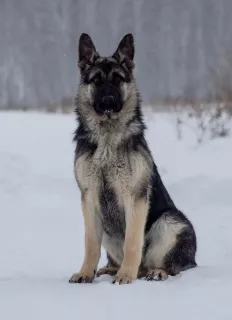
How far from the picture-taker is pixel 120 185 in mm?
5723

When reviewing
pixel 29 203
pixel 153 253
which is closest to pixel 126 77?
pixel 153 253

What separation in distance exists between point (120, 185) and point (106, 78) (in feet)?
2.74

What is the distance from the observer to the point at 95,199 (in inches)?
229

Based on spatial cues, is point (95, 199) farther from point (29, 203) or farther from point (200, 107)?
point (200, 107)

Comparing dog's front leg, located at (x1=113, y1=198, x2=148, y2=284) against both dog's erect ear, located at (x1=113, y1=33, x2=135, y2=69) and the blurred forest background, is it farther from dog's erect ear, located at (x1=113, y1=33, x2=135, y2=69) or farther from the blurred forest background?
the blurred forest background

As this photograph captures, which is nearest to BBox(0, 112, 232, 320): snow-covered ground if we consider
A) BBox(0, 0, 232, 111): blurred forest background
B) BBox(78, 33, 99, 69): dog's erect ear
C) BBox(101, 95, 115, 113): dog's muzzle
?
BBox(101, 95, 115, 113): dog's muzzle

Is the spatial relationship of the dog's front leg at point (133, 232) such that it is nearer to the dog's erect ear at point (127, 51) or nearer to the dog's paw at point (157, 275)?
the dog's paw at point (157, 275)

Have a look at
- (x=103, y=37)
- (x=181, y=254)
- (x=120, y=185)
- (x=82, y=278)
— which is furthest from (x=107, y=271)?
(x=103, y=37)

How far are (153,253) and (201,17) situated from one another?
33.6 metres

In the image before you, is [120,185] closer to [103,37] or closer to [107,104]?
[107,104]

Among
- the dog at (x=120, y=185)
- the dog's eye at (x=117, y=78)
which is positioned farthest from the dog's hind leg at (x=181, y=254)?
the dog's eye at (x=117, y=78)

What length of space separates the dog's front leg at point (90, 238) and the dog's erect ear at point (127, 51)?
1.11 m

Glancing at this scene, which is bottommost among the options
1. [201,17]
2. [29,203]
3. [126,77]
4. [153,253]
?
[29,203]

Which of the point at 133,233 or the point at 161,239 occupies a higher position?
the point at 133,233
